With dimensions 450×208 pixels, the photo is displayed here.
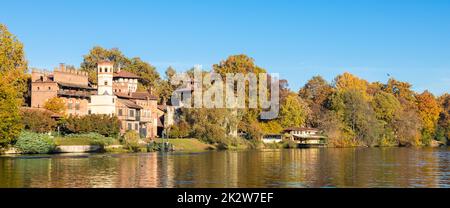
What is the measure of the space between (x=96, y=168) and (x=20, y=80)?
142 feet

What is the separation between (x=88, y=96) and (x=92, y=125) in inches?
609

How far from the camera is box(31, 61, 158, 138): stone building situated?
87.8m

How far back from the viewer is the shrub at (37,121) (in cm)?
7231

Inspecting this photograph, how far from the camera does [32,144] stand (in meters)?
65.7

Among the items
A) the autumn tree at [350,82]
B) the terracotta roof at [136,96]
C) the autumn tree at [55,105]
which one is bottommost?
the autumn tree at [55,105]

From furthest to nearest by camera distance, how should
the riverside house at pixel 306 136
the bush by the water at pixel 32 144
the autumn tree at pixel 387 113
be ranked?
1. the autumn tree at pixel 387 113
2. the riverside house at pixel 306 136
3. the bush by the water at pixel 32 144

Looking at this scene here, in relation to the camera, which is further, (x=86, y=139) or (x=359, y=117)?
(x=359, y=117)

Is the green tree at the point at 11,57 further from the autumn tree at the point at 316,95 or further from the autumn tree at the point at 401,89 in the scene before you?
the autumn tree at the point at 401,89

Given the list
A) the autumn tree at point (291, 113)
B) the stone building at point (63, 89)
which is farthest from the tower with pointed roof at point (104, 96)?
the autumn tree at point (291, 113)

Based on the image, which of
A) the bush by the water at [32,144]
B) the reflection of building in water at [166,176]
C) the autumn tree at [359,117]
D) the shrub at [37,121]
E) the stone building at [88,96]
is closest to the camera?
the reflection of building in water at [166,176]

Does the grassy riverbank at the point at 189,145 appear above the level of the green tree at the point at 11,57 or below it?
below

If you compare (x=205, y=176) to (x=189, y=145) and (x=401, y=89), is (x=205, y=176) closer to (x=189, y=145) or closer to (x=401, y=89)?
(x=189, y=145)

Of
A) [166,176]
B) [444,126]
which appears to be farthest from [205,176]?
[444,126]

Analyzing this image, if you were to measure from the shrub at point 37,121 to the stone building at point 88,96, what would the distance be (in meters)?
9.80
